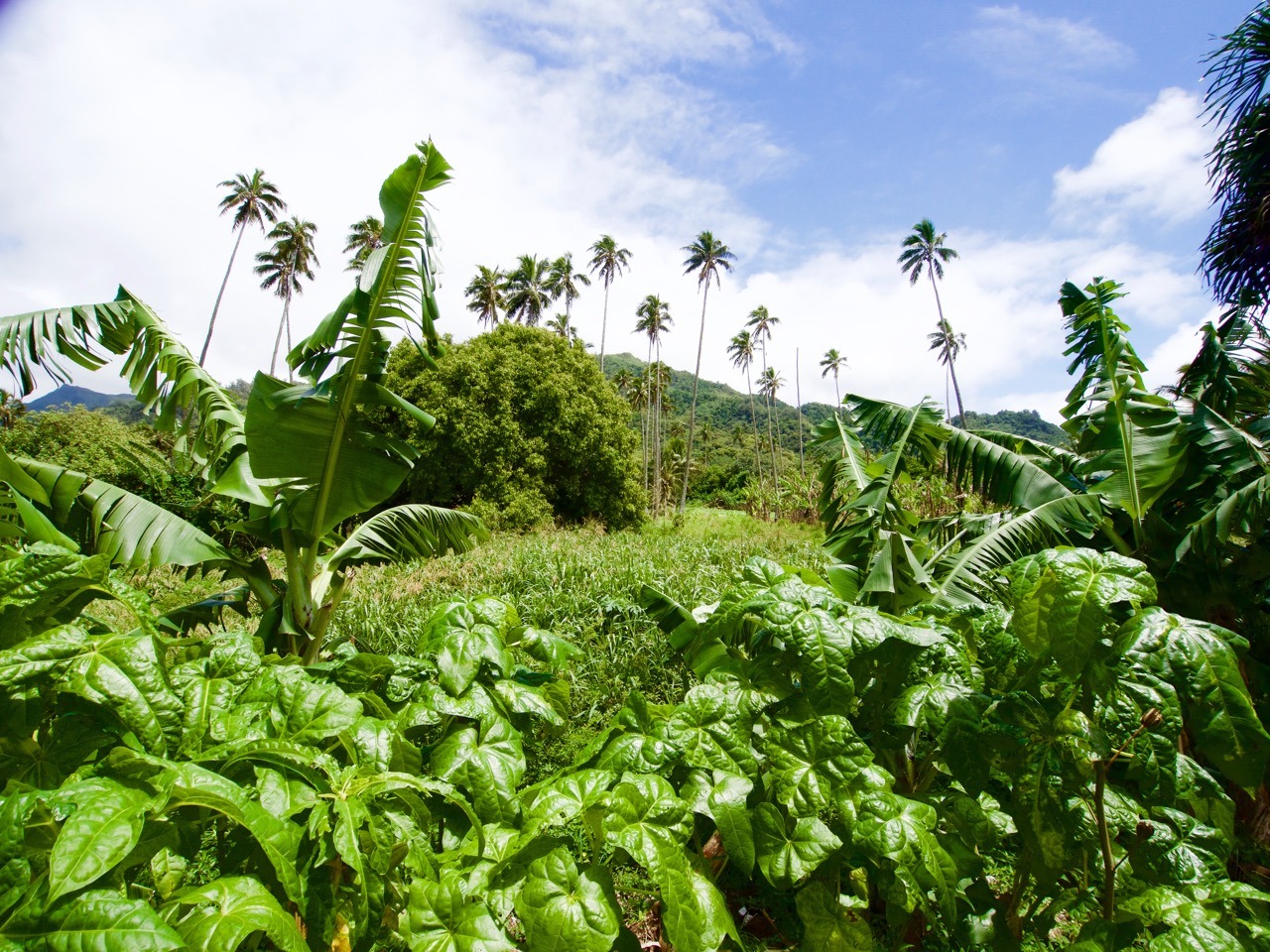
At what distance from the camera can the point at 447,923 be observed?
1.00 m

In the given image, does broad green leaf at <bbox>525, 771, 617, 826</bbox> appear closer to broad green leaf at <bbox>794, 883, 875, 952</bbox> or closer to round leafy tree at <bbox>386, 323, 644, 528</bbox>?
broad green leaf at <bbox>794, 883, 875, 952</bbox>

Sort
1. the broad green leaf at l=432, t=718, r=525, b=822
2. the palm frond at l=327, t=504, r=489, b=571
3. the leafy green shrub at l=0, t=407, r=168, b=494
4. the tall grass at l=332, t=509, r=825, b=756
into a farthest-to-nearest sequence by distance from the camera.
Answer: the leafy green shrub at l=0, t=407, r=168, b=494, the palm frond at l=327, t=504, r=489, b=571, the tall grass at l=332, t=509, r=825, b=756, the broad green leaf at l=432, t=718, r=525, b=822

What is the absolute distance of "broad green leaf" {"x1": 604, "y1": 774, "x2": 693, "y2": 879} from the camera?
1068mm

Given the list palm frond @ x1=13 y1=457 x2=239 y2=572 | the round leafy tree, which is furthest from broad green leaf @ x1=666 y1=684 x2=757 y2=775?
the round leafy tree

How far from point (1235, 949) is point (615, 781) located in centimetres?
110

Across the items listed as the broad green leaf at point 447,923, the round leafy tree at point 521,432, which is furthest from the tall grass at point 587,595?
the round leafy tree at point 521,432

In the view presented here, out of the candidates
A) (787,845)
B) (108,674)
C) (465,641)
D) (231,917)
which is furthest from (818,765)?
(108,674)

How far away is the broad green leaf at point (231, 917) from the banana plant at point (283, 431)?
11.2 feet

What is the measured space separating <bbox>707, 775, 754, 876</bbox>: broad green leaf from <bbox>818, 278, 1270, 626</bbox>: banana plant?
2.32m

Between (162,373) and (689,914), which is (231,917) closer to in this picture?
(689,914)

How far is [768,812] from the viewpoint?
1.30 metres

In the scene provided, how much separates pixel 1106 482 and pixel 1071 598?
3452 mm

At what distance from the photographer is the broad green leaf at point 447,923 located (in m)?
0.96

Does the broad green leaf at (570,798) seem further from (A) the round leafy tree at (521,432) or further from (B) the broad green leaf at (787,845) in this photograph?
(A) the round leafy tree at (521,432)
